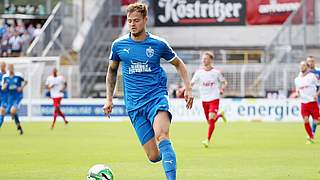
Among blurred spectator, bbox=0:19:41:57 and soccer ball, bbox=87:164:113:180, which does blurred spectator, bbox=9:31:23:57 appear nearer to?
blurred spectator, bbox=0:19:41:57

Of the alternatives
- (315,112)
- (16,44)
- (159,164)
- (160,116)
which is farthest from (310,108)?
(16,44)

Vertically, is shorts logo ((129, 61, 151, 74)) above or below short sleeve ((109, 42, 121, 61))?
below

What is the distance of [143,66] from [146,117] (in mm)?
708

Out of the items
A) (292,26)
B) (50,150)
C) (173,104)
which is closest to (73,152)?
(50,150)

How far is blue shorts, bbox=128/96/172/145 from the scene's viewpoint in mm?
12078

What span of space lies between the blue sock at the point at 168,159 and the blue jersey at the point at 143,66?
79 cm

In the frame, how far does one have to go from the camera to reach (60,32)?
47.3 metres

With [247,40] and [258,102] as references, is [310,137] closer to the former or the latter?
[258,102]

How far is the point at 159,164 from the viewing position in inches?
691

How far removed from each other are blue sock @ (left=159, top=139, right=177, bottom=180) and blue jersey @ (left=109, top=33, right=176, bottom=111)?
31.2 inches

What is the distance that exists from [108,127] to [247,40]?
A: 15.2 metres

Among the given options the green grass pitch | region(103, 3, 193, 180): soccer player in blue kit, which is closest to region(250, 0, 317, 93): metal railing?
the green grass pitch

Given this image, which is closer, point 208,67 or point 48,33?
point 208,67

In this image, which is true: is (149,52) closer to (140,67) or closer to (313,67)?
(140,67)
